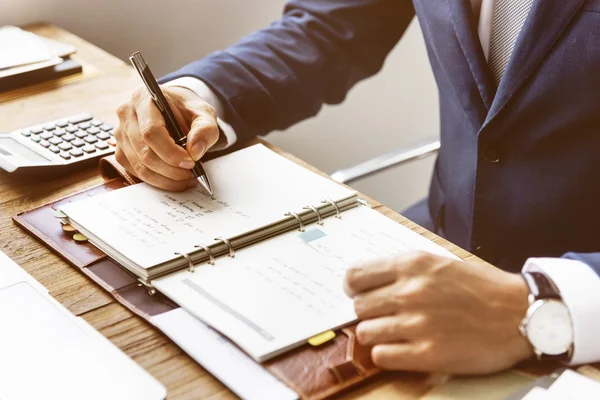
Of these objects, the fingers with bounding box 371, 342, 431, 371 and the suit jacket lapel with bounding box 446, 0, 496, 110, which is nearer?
the fingers with bounding box 371, 342, 431, 371

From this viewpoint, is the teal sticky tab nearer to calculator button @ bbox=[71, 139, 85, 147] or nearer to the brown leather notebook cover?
the brown leather notebook cover

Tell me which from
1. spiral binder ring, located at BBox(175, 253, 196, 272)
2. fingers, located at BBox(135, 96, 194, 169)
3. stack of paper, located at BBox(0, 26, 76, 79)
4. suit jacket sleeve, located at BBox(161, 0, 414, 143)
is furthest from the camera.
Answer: stack of paper, located at BBox(0, 26, 76, 79)

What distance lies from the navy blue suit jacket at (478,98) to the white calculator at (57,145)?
161 millimetres

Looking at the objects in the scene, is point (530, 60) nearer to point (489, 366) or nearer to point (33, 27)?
point (489, 366)

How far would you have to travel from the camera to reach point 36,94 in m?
1.20

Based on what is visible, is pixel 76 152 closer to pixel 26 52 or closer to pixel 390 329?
pixel 26 52

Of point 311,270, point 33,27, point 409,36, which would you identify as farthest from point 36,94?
point 409,36

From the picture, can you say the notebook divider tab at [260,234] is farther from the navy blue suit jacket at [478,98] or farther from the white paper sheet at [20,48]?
the white paper sheet at [20,48]

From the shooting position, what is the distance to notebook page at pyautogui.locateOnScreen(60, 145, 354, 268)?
30.1 inches

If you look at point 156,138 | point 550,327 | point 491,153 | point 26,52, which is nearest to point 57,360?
point 156,138

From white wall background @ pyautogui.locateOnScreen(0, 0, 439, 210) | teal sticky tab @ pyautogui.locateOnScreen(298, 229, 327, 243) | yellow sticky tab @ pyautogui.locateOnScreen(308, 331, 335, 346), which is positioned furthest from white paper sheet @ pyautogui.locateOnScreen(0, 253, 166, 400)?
white wall background @ pyautogui.locateOnScreen(0, 0, 439, 210)

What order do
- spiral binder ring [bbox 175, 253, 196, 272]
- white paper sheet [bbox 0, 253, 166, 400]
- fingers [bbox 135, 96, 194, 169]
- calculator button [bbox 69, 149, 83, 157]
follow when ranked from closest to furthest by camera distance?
white paper sheet [bbox 0, 253, 166, 400], spiral binder ring [bbox 175, 253, 196, 272], fingers [bbox 135, 96, 194, 169], calculator button [bbox 69, 149, 83, 157]

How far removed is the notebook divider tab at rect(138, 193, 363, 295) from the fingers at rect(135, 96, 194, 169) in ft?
0.46

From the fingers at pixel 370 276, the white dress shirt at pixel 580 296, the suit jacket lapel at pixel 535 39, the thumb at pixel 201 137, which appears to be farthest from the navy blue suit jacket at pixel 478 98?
the fingers at pixel 370 276
